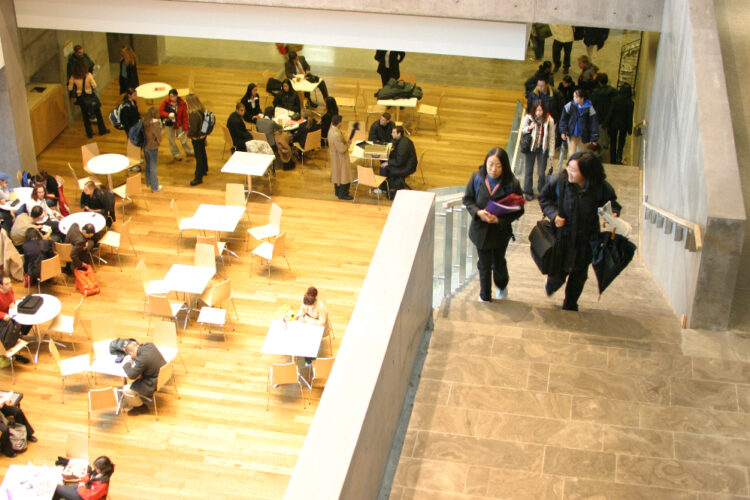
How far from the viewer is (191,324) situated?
10844 millimetres

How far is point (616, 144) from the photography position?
13.2m

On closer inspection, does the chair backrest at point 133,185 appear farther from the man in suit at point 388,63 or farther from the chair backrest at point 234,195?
the man in suit at point 388,63

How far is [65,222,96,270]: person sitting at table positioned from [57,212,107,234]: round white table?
12cm

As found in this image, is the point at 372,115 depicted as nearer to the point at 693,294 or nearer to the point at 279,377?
the point at 279,377

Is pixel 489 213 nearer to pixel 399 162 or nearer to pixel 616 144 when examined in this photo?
pixel 399 162

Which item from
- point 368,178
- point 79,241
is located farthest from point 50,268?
point 368,178

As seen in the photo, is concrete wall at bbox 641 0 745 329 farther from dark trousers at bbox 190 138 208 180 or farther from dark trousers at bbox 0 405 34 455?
dark trousers at bbox 190 138 208 180

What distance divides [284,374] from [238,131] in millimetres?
5552

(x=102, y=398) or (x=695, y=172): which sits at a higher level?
(x=695, y=172)

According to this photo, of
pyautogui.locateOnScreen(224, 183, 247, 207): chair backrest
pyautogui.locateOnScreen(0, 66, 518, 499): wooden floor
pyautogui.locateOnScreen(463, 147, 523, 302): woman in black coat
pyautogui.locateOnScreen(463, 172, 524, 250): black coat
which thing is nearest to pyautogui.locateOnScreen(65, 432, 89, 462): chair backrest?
pyautogui.locateOnScreen(0, 66, 518, 499): wooden floor

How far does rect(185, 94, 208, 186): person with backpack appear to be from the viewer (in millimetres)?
13320

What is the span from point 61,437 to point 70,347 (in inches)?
62.0

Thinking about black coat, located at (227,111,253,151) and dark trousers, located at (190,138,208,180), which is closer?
dark trousers, located at (190,138,208,180)

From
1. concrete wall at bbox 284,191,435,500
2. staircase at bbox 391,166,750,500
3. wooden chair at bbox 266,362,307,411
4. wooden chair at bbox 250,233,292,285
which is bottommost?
wooden chair at bbox 266,362,307,411
